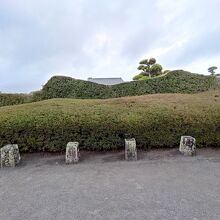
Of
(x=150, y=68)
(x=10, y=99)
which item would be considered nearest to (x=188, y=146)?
(x=10, y=99)

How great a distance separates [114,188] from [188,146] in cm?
190

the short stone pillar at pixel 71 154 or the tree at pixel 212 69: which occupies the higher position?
the tree at pixel 212 69

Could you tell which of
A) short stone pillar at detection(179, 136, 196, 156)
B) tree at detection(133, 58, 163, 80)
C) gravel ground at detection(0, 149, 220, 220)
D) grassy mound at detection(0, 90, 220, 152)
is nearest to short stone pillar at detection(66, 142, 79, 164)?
gravel ground at detection(0, 149, 220, 220)

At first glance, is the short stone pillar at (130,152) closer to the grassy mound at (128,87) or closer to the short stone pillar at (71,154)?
the short stone pillar at (71,154)

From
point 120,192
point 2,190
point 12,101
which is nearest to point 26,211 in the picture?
point 2,190

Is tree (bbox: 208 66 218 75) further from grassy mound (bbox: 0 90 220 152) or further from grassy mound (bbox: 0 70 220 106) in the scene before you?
grassy mound (bbox: 0 90 220 152)

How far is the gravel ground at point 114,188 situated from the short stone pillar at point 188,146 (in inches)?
5.0

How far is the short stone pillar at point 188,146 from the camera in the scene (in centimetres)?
402

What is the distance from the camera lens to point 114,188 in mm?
2748

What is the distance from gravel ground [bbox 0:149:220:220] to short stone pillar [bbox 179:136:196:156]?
13 centimetres

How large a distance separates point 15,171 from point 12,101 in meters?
5.48

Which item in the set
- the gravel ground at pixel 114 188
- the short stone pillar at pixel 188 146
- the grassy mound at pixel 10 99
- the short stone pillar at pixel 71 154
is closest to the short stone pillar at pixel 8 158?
the gravel ground at pixel 114 188

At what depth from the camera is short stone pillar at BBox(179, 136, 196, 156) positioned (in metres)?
4.02

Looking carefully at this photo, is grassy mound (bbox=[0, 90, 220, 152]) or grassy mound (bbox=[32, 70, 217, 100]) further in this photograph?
grassy mound (bbox=[32, 70, 217, 100])
